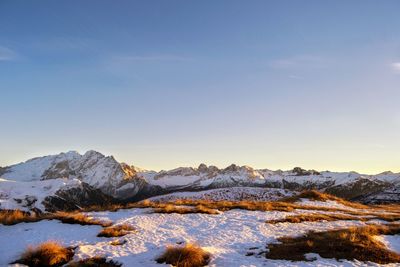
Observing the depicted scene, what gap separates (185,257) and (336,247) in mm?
7483

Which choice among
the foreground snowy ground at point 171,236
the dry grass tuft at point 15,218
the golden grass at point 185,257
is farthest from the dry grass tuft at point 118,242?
the dry grass tuft at point 15,218

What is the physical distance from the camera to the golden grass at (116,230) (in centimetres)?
2183

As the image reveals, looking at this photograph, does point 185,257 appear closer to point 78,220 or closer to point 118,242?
point 118,242

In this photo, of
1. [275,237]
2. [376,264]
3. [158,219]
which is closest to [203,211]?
[158,219]

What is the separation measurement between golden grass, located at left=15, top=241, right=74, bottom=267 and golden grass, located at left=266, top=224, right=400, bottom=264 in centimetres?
898

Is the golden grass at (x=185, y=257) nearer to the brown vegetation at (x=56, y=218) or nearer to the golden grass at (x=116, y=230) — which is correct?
the golden grass at (x=116, y=230)

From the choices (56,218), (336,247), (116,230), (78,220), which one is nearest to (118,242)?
(116,230)

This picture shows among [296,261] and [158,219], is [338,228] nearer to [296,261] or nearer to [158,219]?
[296,261]

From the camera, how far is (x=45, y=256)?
17.3 m

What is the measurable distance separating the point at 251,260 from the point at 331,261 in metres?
3.41

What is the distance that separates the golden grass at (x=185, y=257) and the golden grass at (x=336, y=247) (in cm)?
310

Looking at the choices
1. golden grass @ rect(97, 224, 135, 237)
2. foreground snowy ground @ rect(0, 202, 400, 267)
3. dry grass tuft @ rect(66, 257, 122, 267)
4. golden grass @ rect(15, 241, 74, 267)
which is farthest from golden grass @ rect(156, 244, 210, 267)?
golden grass @ rect(97, 224, 135, 237)

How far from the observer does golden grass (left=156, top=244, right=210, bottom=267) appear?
1733 cm

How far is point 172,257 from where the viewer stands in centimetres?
1773
